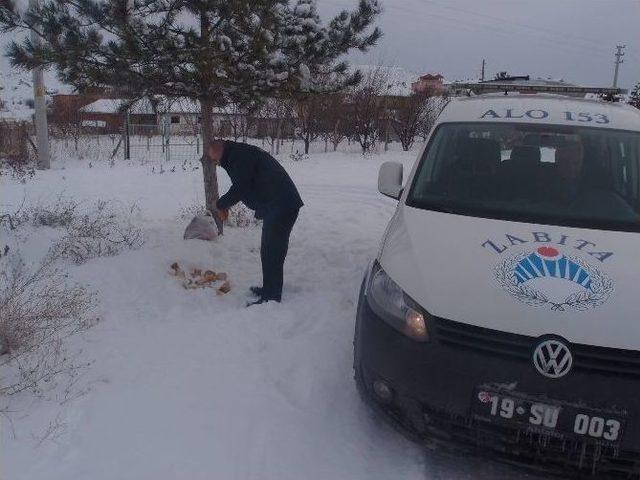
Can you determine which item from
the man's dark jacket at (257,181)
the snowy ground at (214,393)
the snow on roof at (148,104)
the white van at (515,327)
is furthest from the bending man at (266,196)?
the snow on roof at (148,104)

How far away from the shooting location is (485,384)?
256 cm

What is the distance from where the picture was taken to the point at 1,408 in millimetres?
3088

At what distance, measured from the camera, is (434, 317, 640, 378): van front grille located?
2467mm

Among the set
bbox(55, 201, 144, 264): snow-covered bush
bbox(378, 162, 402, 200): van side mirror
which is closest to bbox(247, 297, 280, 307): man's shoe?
bbox(378, 162, 402, 200): van side mirror

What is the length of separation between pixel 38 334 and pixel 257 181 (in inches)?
80.6

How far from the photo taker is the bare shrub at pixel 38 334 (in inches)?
131

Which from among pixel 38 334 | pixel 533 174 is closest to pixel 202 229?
pixel 38 334

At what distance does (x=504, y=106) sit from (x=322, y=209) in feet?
16.5

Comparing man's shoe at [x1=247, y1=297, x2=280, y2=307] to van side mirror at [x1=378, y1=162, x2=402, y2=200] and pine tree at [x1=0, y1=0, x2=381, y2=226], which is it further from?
pine tree at [x1=0, y1=0, x2=381, y2=226]

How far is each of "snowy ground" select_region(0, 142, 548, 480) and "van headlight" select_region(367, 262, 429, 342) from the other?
733 mm

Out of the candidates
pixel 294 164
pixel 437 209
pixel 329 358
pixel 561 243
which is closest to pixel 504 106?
pixel 437 209

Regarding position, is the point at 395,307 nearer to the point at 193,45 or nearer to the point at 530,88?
the point at 193,45

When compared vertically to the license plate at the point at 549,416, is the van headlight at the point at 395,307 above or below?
above

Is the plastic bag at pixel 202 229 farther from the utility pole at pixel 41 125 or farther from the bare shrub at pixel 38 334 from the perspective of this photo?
the utility pole at pixel 41 125
